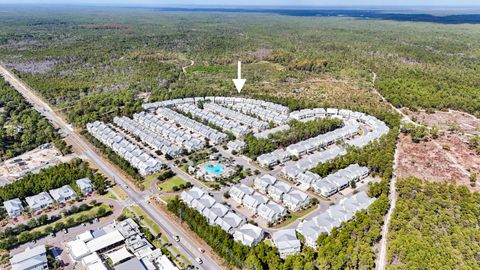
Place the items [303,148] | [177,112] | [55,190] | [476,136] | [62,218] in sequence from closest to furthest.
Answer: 1. [62,218]
2. [55,190]
3. [303,148]
4. [476,136]
5. [177,112]

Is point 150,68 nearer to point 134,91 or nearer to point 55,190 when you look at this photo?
point 134,91

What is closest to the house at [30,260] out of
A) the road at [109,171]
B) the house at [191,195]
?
the road at [109,171]

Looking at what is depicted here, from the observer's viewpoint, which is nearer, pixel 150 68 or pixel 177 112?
pixel 177 112

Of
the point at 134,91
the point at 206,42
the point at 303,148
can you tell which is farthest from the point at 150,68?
the point at 303,148

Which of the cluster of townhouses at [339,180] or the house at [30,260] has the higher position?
the cluster of townhouses at [339,180]

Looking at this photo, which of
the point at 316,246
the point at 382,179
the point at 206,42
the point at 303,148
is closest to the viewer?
the point at 316,246

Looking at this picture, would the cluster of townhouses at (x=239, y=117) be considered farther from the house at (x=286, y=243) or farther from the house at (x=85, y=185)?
the house at (x=85, y=185)

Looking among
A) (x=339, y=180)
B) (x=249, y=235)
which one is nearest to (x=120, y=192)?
(x=249, y=235)
